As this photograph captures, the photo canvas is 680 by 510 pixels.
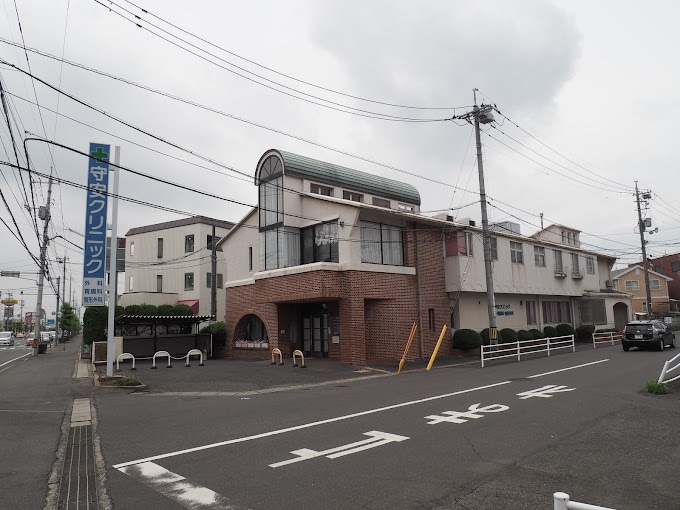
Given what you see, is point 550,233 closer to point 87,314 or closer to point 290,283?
point 290,283

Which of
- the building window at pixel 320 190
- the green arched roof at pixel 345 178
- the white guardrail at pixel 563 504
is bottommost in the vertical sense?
the white guardrail at pixel 563 504

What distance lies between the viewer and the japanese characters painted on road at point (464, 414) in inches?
373

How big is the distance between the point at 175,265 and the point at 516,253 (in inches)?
1201

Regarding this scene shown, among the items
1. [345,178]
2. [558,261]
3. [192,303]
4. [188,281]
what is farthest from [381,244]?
[188,281]

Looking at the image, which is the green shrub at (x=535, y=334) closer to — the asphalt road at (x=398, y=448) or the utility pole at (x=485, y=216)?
the utility pole at (x=485, y=216)

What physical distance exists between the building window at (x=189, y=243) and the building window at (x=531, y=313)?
29302 millimetres

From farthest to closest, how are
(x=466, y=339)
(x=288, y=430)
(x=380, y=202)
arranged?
(x=380, y=202) → (x=466, y=339) → (x=288, y=430)

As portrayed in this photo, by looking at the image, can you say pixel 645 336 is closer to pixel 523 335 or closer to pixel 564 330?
pixel 523 335

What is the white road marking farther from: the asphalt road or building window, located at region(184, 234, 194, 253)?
building window, located at region(184, 234, 194, 253)

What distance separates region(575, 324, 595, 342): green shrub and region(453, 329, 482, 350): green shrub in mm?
13451

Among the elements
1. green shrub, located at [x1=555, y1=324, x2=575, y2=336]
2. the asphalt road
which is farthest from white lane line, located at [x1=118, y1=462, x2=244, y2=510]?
green shrub, located at [x1=555, y1=324, x2=575, y2=336]

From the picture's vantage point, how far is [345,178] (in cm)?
2800

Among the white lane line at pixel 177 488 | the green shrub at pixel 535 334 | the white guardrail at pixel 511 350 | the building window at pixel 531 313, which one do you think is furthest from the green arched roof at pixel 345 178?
the white lane line at pixel 177 488

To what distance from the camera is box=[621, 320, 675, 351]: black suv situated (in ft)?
82.3
